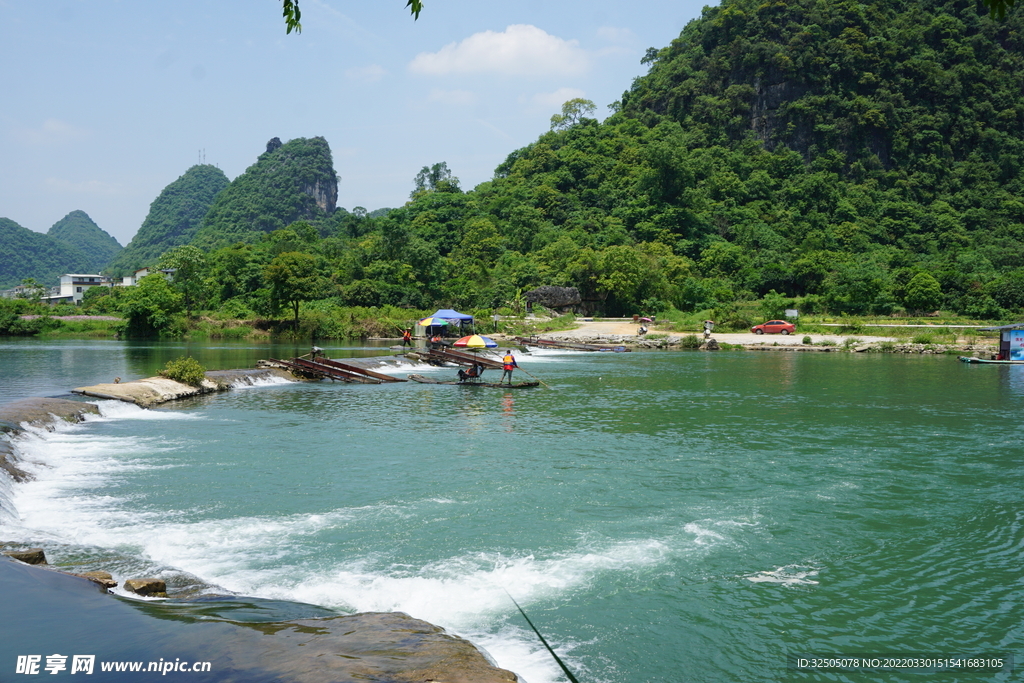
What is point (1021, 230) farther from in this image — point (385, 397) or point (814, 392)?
point (385, 397)

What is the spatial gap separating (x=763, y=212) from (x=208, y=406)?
94.2 m

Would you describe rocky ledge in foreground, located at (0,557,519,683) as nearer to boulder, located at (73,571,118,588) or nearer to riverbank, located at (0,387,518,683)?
riverbank, located at (0,387,518,683)

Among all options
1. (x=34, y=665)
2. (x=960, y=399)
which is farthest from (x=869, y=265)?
(x=34, y=665)

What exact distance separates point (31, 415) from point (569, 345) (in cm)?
4274

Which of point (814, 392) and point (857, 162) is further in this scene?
point (857, 162)

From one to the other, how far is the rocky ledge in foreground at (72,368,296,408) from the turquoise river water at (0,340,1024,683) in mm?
816

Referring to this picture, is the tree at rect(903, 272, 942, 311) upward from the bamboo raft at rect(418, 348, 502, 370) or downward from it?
upward

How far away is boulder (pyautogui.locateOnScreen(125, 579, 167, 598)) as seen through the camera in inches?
319

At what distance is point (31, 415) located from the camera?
1866 centimetres

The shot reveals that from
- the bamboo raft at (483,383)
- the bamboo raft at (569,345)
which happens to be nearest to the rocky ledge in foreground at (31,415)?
the bamboo raft at (483,383)

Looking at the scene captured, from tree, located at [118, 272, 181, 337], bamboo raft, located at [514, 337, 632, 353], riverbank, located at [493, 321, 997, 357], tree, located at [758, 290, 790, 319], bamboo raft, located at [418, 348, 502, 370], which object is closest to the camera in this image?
bamboo raft, located at [418, 348, 502, 370]

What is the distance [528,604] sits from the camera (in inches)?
350

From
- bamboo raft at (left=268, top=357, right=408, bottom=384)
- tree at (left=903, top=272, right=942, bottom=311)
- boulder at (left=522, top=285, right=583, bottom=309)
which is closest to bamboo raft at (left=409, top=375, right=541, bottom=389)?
bamboo raft at (left=268, top=357, right=408, bottom=384)

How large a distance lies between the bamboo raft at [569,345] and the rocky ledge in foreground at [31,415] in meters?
38.9
